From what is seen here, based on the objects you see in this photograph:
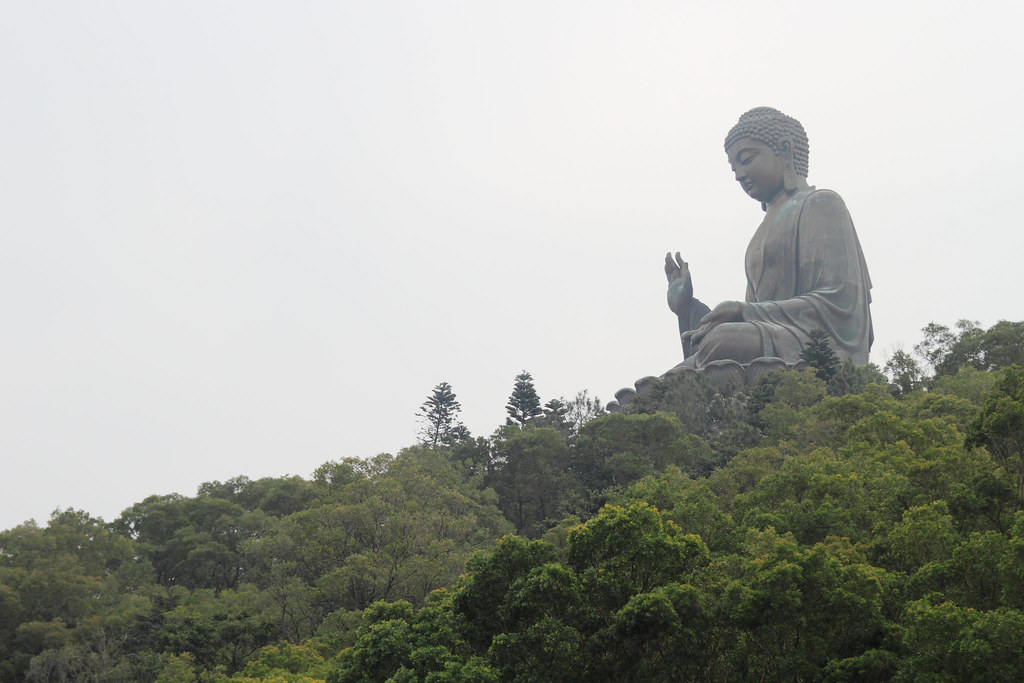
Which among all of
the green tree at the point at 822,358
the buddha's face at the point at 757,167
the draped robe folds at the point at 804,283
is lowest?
the green tree at the point at 822,358

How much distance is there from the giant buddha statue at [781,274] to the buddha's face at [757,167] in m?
0.03

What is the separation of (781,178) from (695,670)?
79.7ft

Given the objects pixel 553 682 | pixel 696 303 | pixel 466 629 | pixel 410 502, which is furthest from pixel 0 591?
pixel 696 303

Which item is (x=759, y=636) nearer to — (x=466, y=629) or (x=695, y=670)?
(x=695, y=670)

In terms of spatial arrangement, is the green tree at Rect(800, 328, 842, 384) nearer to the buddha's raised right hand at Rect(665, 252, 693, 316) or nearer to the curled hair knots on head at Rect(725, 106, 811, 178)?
the buddha's raised right hand at Rect(665, 252, 693, 316)

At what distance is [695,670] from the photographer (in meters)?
10.3

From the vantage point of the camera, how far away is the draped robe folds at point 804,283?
29.1 m

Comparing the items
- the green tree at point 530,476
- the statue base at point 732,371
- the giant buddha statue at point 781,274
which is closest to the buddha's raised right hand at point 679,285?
the giant buddha statue at point 781,274

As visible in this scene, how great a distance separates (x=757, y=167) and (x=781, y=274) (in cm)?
318

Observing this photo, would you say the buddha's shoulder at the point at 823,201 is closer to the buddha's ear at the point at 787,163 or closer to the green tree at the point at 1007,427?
the buddha's ear at the point at 787,163

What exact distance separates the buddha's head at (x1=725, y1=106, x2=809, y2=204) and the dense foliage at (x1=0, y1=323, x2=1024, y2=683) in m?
7.29

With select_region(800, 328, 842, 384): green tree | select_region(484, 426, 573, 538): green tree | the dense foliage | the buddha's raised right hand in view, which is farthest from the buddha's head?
select_region(484, 426, 573, 538): green tree

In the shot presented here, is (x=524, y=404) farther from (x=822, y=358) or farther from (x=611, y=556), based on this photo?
(x=611, y=556)

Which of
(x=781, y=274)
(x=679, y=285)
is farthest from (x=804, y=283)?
(x=679, y=285)
